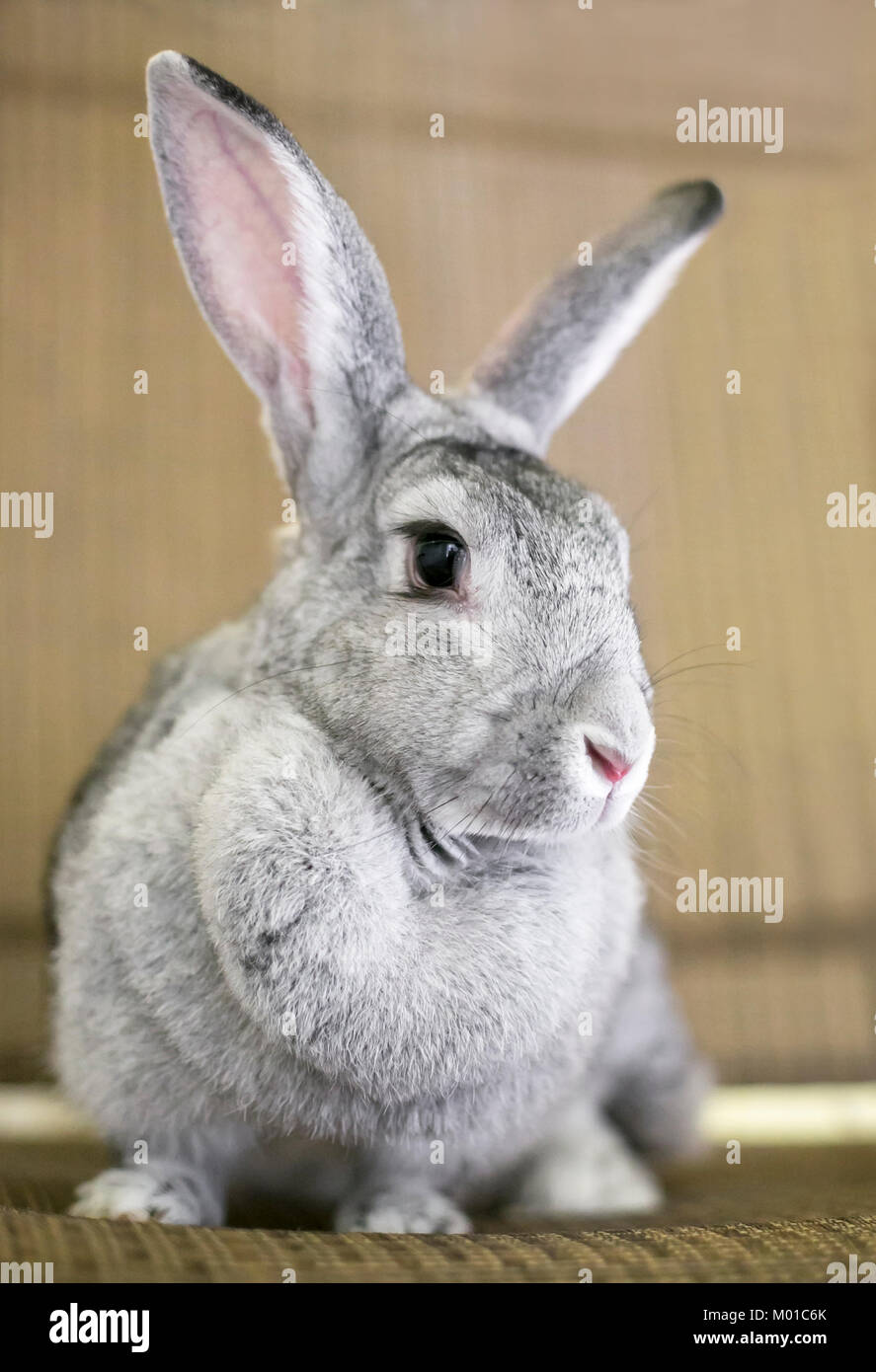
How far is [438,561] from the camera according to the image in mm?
661

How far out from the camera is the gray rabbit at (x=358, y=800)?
0.61 m

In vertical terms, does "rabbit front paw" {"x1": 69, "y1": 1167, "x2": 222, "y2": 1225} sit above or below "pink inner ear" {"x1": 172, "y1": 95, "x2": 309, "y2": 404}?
below

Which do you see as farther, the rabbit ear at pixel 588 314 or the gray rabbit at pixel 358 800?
the rabbit ear at pixel 588 314

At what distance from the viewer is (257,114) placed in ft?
2.16

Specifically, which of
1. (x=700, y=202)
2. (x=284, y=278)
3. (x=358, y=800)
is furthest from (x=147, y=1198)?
(x=700, y=202)

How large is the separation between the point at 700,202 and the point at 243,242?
299mm

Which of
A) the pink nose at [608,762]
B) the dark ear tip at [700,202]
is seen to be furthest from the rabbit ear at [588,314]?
the pink nose at [608,762]

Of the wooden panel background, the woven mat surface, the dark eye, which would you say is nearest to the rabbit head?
the dark eye

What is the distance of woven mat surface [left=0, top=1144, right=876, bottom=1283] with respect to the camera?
21.9 inches

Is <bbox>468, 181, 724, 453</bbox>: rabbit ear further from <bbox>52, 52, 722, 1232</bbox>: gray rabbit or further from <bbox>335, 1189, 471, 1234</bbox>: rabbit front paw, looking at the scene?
<bbox>335, 1189, 471, 1234</bbox>: rabbit front paw

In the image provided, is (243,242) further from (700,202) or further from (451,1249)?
(451,1249)

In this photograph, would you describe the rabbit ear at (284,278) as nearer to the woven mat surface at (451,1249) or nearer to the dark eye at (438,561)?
the dark eye at (438,561)

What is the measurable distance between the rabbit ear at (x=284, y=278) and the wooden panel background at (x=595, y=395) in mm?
480

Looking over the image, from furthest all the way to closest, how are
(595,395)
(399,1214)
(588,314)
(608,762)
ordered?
(595,395), (588,314), (399,1214), (608,762)
